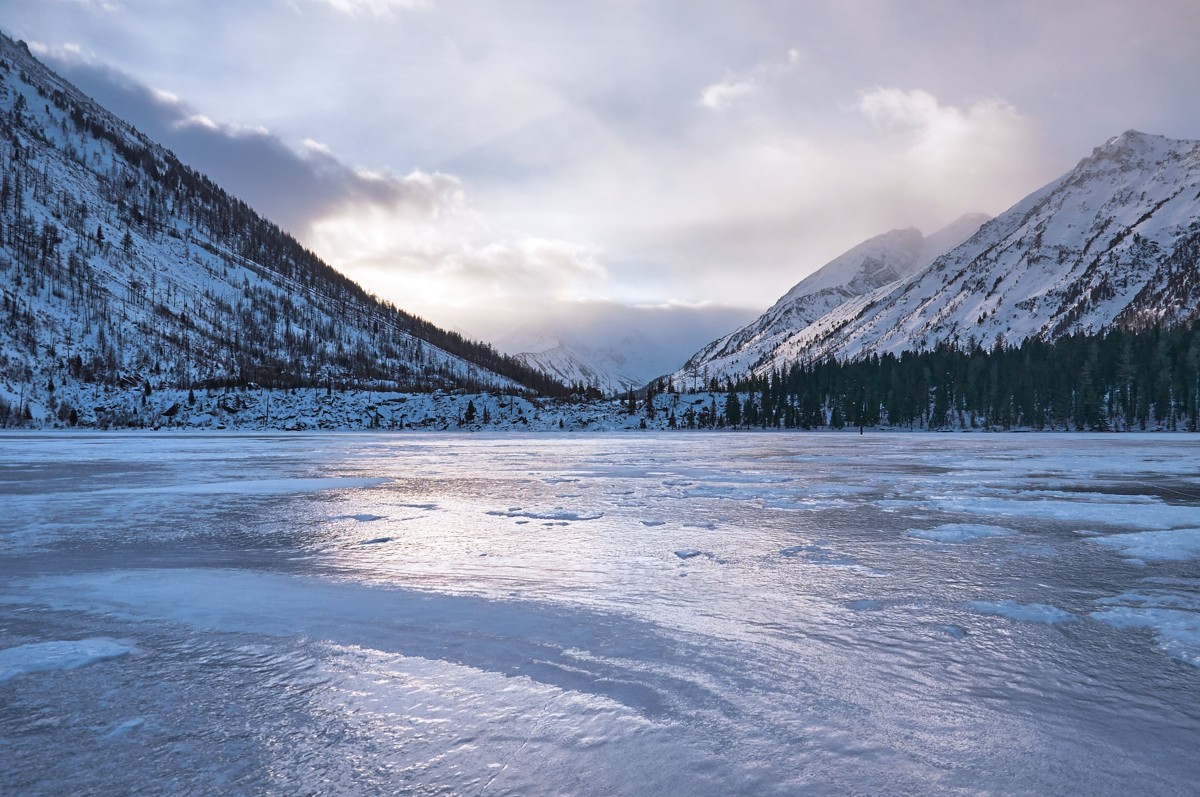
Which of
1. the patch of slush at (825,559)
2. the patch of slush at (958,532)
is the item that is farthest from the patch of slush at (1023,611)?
the patch of slush at (958,532)

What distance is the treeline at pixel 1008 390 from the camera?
123438 mm

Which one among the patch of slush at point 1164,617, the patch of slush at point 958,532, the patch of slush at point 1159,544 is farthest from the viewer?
the patch of slush at point 958,532

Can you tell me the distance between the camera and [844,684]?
5410 millimetres

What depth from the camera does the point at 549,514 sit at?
1527 centimetres

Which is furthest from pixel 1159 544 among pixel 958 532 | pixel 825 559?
pixel 825 559

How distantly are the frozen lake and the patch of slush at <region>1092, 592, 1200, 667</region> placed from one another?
4 cm

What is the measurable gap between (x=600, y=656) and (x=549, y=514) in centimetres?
925

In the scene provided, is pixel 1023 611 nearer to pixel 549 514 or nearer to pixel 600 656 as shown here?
pixel 600 656

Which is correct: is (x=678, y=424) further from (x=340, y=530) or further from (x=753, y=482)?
(x=340, y=530)

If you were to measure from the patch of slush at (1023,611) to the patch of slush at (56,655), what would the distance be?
9.08 meters

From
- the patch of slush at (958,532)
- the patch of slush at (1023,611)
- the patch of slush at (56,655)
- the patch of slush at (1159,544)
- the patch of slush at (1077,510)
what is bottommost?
the patch of slush at (1077,510)

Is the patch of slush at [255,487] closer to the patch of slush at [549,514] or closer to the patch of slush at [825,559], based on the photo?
the patch of slush at [549,514]

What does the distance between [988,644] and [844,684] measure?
6.80 ft

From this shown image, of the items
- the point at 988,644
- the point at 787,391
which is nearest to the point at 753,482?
the point at 988,644
